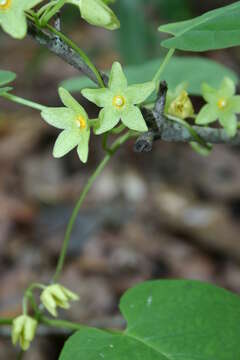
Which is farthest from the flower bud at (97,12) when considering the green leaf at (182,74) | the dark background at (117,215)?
the dark background at (117,215)

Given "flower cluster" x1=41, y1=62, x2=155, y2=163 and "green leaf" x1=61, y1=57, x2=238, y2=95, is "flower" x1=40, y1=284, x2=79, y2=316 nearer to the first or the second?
"flower cluster" x1=41, y1=62, x2=155, y2=163

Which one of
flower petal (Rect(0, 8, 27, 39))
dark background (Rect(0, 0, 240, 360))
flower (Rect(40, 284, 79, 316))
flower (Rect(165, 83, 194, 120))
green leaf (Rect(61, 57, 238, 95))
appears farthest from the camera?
dark background (Rect(0, 0, 240, 360))

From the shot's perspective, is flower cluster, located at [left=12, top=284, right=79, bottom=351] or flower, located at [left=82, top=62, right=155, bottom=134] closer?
flower, located at [left=82, top=62, right=155, bottom=134]

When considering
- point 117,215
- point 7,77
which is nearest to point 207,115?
point 7,77

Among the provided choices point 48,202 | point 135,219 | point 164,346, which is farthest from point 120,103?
point 48,202

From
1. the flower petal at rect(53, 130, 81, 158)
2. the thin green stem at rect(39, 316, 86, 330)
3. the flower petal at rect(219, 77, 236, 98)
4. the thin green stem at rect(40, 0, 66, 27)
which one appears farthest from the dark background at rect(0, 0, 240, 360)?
the thin green stem at rect(40, 0, 66, 27)

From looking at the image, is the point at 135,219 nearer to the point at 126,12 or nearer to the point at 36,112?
the point at 126,12
